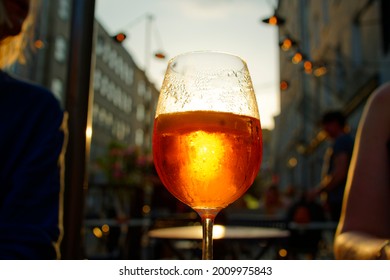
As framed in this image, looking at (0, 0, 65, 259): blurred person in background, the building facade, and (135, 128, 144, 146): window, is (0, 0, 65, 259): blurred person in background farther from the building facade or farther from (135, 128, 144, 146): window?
(135, 128, 144, 146): window

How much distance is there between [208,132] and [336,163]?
391 cm

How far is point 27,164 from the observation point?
108cm

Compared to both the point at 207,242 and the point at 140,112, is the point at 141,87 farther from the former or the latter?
the point at 207,242

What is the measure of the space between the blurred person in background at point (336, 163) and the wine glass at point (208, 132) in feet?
12.5

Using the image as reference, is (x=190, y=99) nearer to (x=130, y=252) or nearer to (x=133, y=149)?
(x=130, y=252)

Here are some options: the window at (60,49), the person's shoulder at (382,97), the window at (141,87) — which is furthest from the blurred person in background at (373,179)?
the window at (141,87)

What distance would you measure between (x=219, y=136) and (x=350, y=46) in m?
11.9

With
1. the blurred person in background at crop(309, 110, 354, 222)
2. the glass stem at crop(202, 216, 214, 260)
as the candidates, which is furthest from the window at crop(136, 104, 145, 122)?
the glass stem at crop(202, 216, 214, 260)

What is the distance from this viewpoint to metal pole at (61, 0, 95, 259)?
1.54 metres

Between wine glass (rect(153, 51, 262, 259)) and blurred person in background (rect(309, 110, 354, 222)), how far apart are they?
3.80 meters

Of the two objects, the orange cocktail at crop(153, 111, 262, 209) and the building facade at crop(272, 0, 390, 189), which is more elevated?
the building facade at crop(272, 0, 390, 189)

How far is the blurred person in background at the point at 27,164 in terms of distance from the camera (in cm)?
99

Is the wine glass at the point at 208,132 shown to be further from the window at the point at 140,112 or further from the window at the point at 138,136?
the window at the point at 140,112
